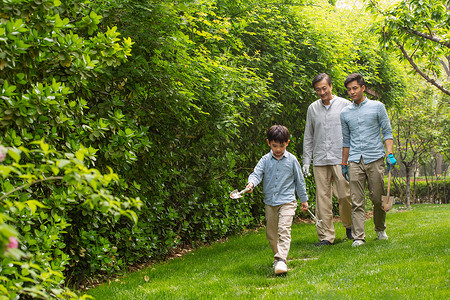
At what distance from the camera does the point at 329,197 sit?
6.51 m

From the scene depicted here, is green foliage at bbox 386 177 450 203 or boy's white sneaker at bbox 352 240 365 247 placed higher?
boy's white sneaker at bbox 352 240 365 247

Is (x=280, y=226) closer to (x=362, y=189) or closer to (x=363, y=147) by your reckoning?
(x=362, y=189)

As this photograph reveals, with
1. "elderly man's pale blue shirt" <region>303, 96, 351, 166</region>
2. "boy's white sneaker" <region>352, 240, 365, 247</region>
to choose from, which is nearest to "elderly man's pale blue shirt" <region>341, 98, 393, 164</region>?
"elderly man's pale blue shirt" <region>303, 96, 351, 166</region>

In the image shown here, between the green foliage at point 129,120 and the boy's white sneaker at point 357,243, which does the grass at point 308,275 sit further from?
the green foliage at point 129,120

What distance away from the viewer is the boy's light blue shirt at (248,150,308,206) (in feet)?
16.4

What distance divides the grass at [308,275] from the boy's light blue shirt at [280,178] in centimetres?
84

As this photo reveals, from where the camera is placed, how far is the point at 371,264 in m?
4.76

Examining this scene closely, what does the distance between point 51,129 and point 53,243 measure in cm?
106

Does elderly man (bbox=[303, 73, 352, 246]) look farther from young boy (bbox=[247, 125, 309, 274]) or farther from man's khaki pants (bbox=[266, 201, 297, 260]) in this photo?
man's khaki pants (bbox=[266, 201, 297, 260])

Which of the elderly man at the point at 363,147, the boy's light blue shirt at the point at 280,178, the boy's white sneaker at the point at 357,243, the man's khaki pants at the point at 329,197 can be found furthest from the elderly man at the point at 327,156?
the boy's light blue shirt at the point at 280,178

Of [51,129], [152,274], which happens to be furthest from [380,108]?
[51,129]

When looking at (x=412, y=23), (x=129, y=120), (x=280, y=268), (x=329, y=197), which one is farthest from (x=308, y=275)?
(x=412, y=23)

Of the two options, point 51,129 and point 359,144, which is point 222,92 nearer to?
point 359,144

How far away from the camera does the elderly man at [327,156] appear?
6469 millimetres
